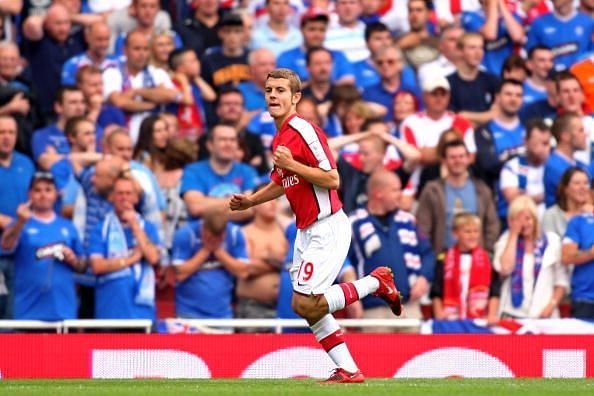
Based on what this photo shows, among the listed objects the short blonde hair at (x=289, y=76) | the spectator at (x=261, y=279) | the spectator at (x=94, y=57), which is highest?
the spectator at (x=94, y=57)

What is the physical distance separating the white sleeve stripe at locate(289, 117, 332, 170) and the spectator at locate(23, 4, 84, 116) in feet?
23.3

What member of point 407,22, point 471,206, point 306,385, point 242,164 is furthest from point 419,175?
point 306,385

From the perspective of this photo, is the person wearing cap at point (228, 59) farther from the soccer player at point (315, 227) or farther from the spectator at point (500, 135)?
the soccer player at point (315, 227)

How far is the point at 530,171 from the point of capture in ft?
52.5

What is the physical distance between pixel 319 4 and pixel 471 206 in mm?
4255

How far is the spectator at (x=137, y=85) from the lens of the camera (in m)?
16.4

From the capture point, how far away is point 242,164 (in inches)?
611

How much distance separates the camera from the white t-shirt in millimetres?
16484

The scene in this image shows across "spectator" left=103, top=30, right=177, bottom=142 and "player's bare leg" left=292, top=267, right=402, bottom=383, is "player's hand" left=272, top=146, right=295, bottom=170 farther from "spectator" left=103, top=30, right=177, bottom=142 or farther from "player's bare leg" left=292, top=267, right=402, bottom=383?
"spectator" left=103, top=30, right=177, bottom=142

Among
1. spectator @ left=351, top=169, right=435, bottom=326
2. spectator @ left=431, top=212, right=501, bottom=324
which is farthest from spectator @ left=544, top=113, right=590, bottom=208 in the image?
spectator @ left=351, top=169, right=435, bottom=326

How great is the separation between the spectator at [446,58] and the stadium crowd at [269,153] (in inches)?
1.5

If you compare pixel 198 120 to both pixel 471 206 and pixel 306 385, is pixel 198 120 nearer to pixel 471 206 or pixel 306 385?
pixel 471 206

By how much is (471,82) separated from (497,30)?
51.5 inches

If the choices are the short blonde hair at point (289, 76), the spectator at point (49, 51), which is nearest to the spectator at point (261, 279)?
the spectator at point (49, 51)
